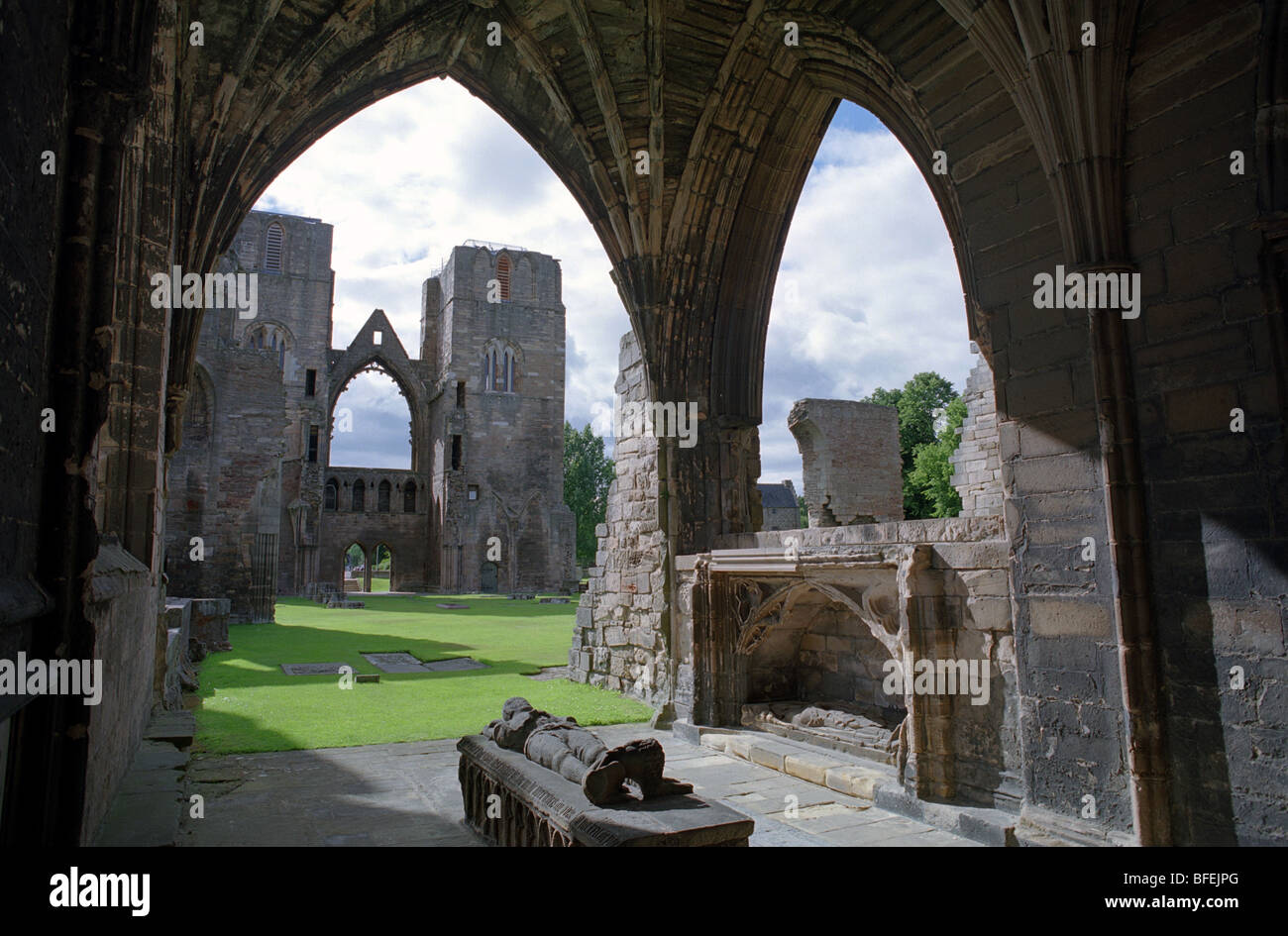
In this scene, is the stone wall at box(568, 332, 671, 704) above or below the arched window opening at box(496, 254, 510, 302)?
below

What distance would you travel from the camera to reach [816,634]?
8.00 metres

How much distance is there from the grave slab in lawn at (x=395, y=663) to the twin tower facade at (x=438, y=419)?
21612 millimetres

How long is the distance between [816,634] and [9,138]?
7.31 meters

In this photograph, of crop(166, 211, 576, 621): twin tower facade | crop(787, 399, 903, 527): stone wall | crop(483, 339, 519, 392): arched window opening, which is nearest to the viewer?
crop(787, 399, 903, 527): stone wall

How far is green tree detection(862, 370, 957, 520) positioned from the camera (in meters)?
32.9

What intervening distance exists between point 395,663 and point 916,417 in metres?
29.8

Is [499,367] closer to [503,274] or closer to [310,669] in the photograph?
[503,274]

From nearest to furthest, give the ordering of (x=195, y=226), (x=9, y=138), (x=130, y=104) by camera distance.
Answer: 1. (x=9, y=138)
2. (x=130, y=104)
3. (x=195, y=226)

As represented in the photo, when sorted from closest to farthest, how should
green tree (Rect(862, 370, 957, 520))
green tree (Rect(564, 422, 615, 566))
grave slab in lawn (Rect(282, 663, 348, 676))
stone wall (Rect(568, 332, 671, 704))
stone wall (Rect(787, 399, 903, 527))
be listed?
stone wall (Rect(568, 332, 671, 704))
grave slab in lawn (Rect(282, 663, 348, 676))
stone wall (Rect(787, 399, 903, 527))
green tree (Rect(862, 370, 957, 520))
green tree (Rect(564, 422, 615, 566))

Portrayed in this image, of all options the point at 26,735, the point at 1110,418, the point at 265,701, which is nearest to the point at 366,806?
the point at 26,735

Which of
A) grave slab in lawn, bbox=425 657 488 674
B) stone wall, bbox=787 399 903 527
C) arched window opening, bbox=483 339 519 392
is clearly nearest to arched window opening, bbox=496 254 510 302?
arched window opening, bbox=483 339 519 392

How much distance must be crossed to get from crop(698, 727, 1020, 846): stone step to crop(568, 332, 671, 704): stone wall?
4.85ft

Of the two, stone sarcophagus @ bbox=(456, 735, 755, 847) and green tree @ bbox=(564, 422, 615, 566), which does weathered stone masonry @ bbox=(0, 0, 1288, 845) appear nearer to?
stone sarcophagus @ bbox=(456, 735, 755, 847)
